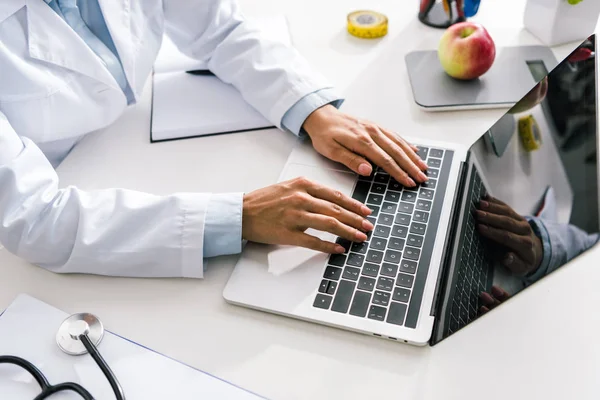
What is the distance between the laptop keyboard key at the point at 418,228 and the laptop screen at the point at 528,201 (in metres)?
0.04

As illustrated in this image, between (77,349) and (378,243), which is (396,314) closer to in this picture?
(378,243)

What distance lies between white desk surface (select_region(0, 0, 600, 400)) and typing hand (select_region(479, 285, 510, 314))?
58 millimetres

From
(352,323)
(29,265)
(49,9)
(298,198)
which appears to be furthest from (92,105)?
(352,323)

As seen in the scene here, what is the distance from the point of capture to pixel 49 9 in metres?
0.83

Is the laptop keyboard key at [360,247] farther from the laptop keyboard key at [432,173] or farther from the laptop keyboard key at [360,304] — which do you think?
the laptop keyboard key at [432,173]

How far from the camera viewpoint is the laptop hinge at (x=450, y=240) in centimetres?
67

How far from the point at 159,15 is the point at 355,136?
41cm

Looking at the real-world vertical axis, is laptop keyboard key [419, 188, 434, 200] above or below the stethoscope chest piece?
below

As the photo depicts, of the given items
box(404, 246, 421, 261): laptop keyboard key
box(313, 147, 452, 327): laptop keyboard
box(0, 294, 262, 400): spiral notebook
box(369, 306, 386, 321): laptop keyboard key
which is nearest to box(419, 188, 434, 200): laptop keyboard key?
box(313, 147, 452, 327): laptop keyboard

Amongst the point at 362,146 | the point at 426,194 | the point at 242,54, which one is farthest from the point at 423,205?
the point at 242,54

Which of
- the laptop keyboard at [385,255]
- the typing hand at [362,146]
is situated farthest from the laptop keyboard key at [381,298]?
the typing hand at [362,146]

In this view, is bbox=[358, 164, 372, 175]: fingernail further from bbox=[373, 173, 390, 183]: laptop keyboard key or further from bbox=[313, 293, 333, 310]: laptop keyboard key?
bbox=[313, 293, 333, 310]: laptop keyboard key

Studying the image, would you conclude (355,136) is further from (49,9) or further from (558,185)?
(49,9)

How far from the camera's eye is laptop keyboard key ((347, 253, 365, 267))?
0.72 m
